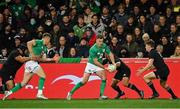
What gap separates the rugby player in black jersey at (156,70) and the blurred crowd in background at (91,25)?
1.04 metres

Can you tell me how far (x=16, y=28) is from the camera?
21094mm

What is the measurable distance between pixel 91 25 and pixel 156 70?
3813 millimetres

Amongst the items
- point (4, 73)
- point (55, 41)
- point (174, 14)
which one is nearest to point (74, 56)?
point (55, 41)

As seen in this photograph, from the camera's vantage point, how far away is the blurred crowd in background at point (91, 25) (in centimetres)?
1908

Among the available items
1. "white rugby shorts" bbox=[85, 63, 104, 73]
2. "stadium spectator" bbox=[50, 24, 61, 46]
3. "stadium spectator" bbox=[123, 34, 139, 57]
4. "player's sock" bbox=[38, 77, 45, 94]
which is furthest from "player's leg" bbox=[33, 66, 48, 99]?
"stadium spectator" bbox=[123, 34, 139, 57]

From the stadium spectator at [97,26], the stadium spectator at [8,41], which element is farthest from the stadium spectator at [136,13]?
the stadium spectator at [8,41]

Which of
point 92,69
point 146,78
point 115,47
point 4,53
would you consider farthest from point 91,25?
point 146,78

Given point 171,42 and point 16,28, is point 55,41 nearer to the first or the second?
point 16,28

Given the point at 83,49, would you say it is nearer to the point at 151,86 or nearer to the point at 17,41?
the point at 17,41

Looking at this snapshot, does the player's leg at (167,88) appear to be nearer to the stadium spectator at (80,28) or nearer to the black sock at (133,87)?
the black sock at (133,87)

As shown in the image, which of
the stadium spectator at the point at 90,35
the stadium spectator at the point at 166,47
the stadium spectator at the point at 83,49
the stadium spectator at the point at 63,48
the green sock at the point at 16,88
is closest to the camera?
the green sock at the point at 16,88

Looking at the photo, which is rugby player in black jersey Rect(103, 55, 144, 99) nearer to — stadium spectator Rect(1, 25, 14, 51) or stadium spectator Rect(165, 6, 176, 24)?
stadium spectator Rect(165, 6, 176, 24)

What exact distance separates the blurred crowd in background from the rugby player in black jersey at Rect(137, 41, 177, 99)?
104cm

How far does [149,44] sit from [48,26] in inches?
201
